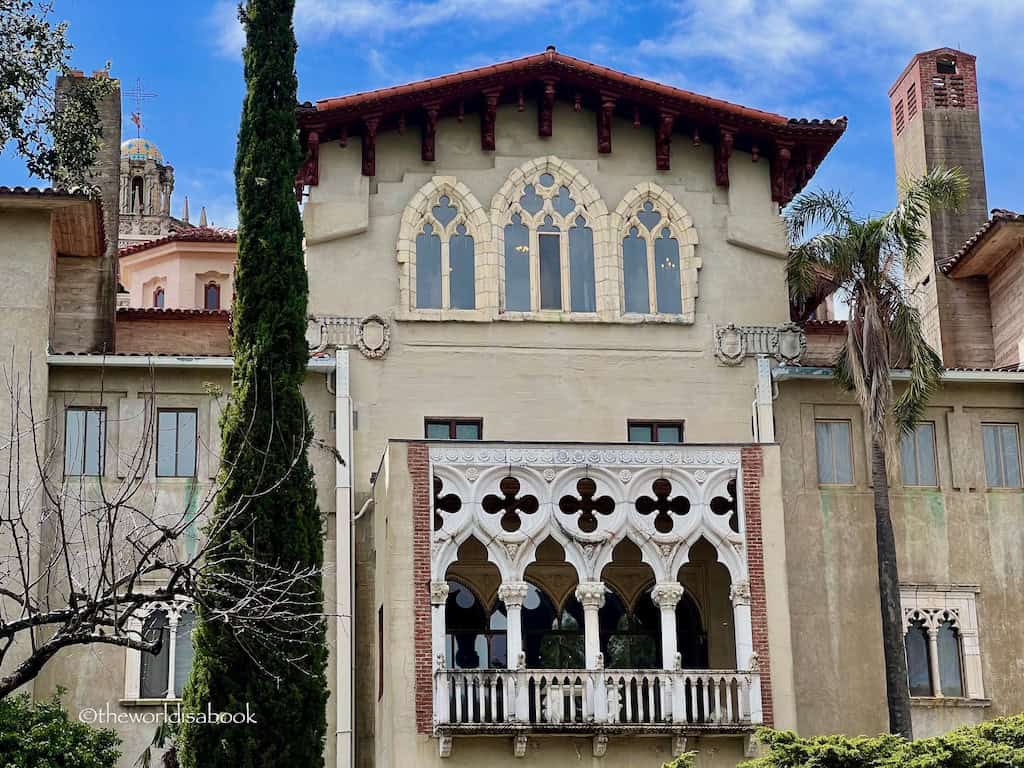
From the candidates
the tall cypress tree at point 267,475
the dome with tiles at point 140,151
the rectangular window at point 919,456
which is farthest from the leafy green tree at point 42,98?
the dome with tiles at point 140,151

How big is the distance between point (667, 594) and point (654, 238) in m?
7.14

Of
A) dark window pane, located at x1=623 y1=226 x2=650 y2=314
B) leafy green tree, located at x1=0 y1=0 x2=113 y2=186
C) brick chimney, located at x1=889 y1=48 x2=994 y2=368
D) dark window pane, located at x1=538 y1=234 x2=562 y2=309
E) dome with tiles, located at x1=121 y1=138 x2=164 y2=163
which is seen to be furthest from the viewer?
dome with tiles, located at x1=121 y1=138 x2=164 y2=163

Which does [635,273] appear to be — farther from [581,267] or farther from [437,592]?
[437,592]

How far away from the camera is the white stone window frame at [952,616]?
3272 cm

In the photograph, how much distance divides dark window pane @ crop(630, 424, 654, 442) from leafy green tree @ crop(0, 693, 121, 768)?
1008 centimetres

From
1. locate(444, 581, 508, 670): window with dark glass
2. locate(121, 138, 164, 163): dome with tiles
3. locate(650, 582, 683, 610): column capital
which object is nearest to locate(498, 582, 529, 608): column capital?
locate(444, 581, 508, 670): window with dark glass

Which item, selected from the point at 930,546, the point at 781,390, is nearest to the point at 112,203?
the point at 781,390

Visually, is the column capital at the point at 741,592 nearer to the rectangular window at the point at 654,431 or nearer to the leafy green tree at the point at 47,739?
the rectangular window at the point at 654,431

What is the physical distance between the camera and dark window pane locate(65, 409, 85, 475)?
32156mm

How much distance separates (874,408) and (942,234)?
28.4 ft

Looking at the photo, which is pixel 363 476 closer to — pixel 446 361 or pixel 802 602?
pixel 446 361

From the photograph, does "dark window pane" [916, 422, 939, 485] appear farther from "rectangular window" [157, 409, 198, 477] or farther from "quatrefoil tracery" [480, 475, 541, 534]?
"rectangular window" [157, 409, 198, 477]

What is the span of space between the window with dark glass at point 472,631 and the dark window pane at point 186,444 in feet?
15.8

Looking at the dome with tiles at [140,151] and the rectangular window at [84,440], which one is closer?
the rectangular window at [84,440]
